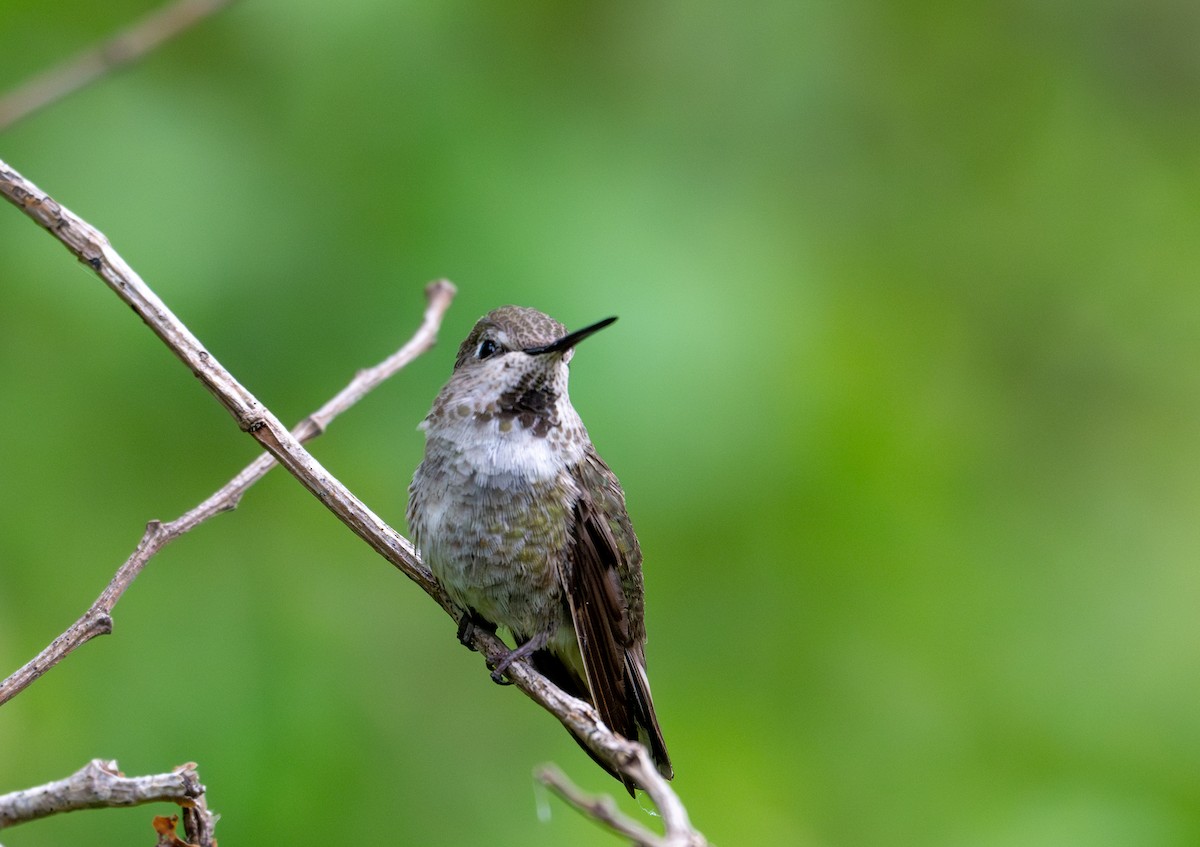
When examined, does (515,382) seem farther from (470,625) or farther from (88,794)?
(88,794)

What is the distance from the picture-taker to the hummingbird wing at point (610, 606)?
3057 millimetres

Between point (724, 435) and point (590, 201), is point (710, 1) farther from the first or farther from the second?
point (724, 435)

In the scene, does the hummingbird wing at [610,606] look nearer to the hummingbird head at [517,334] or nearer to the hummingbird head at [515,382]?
the hummingbird head at [515,382]

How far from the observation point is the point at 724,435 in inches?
135

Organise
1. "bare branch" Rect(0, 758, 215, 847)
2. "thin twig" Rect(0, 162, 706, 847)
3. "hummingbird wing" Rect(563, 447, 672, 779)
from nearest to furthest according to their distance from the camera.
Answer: "bare branch" Rect(0, 758, 215, 847), "thin twig" Rect(0, 162, 706, 847), "hummingbird wing" Rect(563, 447, 672, 779)

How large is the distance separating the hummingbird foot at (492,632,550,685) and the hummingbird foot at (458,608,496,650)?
0.38 ft

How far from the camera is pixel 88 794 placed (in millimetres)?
1439

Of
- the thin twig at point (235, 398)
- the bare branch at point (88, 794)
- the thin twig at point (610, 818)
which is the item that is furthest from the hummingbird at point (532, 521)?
the thin twig at point (610, 818)

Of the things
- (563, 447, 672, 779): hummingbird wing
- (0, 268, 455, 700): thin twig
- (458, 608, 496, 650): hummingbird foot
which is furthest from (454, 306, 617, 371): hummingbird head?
(458, 608, 496, 650): hummingbird foot

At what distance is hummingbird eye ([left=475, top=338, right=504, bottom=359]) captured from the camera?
3.19m

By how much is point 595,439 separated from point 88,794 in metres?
2.04

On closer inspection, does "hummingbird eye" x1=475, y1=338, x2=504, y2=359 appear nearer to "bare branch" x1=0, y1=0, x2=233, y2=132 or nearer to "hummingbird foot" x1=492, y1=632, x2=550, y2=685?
"hummingbird foot" x1=492, y1=632, x2=550, y2=685

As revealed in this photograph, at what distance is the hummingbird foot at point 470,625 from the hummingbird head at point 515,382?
50 cm

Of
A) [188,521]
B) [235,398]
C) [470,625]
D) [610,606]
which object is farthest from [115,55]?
[610,606]
